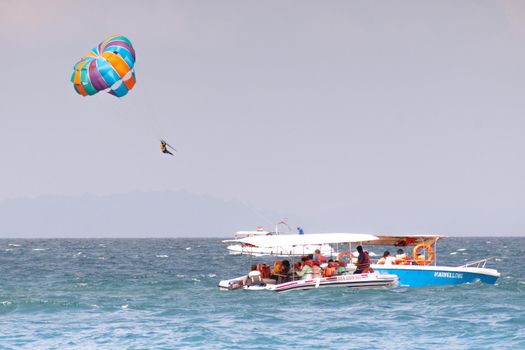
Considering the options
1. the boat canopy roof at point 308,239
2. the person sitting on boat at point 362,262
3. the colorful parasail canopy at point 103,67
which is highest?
the colorful parasail canopy at point 103,67

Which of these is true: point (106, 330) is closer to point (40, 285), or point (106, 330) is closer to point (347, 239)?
point (347, 239)

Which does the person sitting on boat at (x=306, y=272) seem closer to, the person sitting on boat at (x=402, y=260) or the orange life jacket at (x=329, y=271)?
the orange life jacket at (x=329, y=271)

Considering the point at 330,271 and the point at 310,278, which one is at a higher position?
the point at 330,271

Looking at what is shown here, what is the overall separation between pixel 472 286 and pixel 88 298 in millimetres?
17009

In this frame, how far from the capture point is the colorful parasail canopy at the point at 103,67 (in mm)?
42969

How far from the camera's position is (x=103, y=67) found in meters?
43.0

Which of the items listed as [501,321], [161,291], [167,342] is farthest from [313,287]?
[167,342]

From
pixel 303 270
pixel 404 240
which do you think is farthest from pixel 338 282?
pixel 404 240

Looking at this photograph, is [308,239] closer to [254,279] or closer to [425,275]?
[254,279]

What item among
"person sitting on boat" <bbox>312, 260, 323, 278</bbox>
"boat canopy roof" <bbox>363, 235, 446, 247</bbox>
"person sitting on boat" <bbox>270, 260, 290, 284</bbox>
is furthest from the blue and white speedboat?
"person sitting on boat" <bbox>270, 260, 290, 284</bbox>

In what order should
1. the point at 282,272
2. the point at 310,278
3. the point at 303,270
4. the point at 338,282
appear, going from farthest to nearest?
the point at 282,272, the point at 303,270, the point at 310,278, the point at 338,282

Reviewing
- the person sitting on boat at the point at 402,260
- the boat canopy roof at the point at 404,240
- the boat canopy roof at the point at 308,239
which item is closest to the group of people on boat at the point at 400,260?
the person sitting on boat at the point at 402,260

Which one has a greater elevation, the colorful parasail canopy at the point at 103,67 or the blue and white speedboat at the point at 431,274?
the colorful parasail canopy at the point at 103,67

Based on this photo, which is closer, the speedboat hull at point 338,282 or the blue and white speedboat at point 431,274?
the speedboat hull at point 338,282
